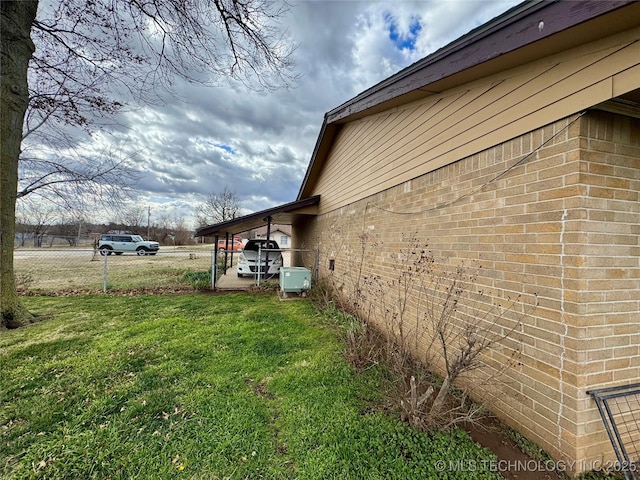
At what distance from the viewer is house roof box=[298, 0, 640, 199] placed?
1.58 metres

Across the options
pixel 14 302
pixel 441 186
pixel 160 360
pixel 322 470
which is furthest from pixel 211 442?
pixel 14 302

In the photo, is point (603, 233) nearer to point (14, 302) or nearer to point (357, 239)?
point (357, 239)

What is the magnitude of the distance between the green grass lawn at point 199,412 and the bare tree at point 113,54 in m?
3.25

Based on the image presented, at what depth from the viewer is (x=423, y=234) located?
3.70 metres

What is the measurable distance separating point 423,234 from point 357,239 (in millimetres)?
2510

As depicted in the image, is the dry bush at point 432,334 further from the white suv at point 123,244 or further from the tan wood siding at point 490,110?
the white suv at point 123,244

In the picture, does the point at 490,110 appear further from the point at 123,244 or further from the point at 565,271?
the point at 123,244

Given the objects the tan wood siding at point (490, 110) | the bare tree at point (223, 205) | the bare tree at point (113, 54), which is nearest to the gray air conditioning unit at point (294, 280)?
the tan wood siding at point (490, 110)

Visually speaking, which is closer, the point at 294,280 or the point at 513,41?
the point at 513,41

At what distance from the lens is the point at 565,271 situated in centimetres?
191

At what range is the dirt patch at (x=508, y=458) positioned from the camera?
73.6 inches

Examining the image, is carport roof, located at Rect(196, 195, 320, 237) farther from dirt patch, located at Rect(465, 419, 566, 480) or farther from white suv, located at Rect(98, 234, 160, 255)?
white suv, located at Rect(98, 234, 160, 255)

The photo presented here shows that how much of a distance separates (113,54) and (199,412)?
739 cm

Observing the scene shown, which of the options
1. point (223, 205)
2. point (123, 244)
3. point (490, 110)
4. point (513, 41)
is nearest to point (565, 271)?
point (490, 110)
